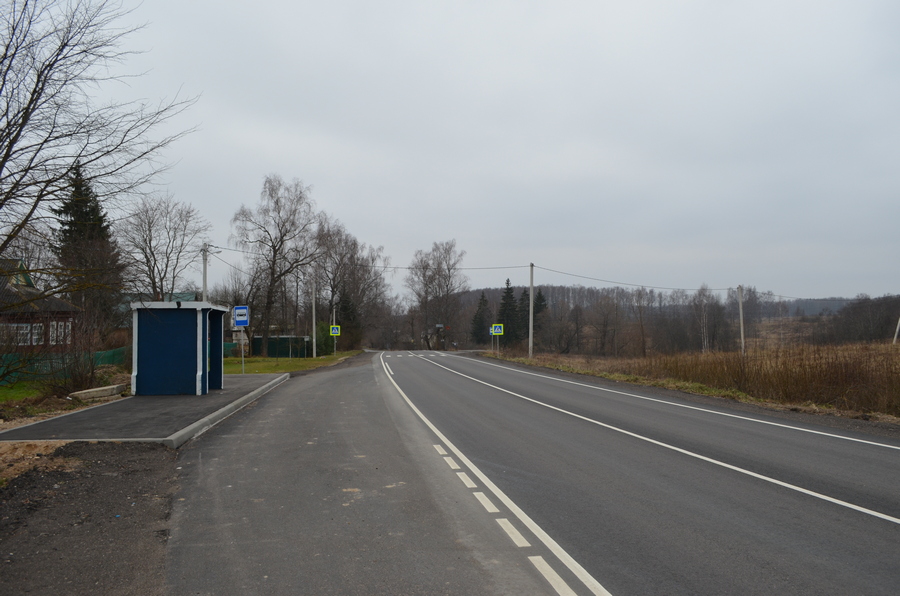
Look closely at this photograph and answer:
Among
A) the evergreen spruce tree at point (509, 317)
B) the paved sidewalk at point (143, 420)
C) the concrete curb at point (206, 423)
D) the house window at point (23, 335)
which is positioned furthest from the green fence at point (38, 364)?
the evergreen spruce tree at point (509, 317)

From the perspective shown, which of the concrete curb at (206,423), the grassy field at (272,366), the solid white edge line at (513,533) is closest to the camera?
the solid white edge line at (513,533)

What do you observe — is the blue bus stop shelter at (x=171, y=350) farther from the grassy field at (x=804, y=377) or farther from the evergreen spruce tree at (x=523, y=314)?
the evergreen spruce tree at (x=523, y=314)

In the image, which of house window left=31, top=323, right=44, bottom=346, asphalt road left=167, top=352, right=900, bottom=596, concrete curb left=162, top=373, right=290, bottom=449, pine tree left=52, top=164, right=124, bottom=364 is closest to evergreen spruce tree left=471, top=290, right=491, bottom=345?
concrete curb left=162, top=373, right=290, bottom=449

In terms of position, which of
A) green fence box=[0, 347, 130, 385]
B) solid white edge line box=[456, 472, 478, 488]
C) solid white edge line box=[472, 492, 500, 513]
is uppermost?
green fence box=[0, 347, 130, 385]

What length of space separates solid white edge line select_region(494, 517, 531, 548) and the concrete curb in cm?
609

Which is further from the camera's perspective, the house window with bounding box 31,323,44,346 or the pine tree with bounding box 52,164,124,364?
the house window with bounding box 31,323,44,346

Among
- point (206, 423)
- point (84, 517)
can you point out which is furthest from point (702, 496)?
point (206, 423)

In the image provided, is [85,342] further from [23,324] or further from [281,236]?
[281,236]

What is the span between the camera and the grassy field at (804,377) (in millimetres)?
13398

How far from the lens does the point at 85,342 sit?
53.0 feet

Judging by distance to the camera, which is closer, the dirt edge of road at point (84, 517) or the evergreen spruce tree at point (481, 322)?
the dirt edge of road at point (84, 517)

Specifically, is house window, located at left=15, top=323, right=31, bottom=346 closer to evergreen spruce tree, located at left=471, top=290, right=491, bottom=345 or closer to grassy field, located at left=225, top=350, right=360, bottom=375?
grassy field, located at left=225, top=350, right=360, bottom=375

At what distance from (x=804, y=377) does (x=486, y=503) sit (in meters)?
13.3

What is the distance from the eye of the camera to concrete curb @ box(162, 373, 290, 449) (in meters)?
9.04
